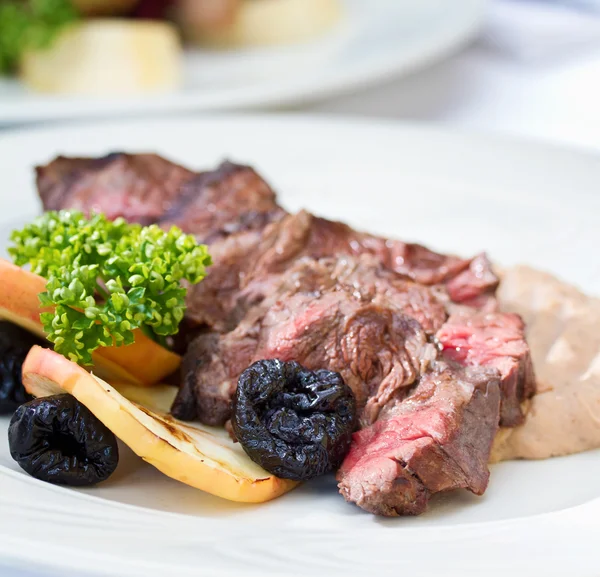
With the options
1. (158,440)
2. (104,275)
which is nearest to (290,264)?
(104,275)

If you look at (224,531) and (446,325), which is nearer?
(224,531)

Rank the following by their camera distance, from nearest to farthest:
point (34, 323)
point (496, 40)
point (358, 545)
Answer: point (358, 545) < point (34, 323) < point (496, 40)

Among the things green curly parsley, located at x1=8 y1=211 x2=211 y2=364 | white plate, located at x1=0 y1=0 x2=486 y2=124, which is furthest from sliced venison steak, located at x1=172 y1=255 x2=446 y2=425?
white plate, located at x1=0 y1=0 x2=486 y2=124

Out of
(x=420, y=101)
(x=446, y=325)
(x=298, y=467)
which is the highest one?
(x=446, y=325)

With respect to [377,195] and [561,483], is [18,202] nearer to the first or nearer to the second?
[377,195]

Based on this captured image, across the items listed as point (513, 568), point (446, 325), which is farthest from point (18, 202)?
point (513, 568)

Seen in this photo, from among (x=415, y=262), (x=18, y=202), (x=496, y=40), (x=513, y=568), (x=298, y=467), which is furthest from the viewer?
(x=496, y=40)

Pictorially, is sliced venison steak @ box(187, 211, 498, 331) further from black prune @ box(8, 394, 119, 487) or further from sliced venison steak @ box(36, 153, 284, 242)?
black prune @ box(8, 394, 119, 487)
